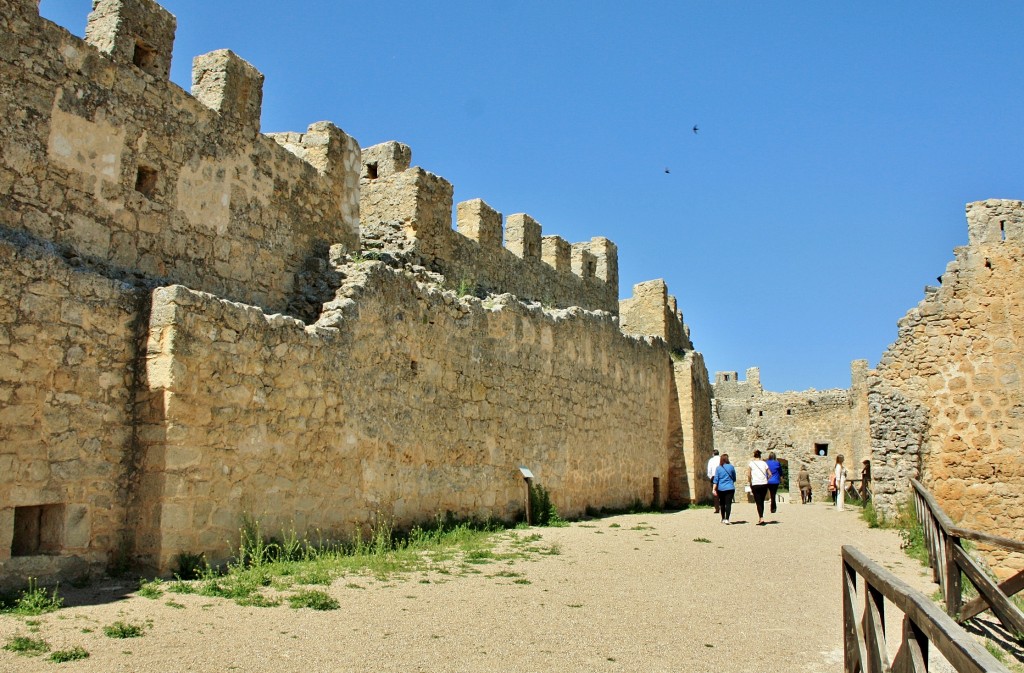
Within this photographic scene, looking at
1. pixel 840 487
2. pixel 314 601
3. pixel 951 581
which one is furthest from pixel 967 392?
pixel 314 601

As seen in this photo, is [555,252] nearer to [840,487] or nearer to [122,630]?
[840,487]

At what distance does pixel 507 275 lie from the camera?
1683 centimetres

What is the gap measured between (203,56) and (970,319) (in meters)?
11.3

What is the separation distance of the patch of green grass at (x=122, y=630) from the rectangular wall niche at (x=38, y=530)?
1.53m

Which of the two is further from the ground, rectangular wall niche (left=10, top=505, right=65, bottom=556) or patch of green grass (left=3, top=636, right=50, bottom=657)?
rectangular wall niche (left=10, top=505, right=65, bottom=556)

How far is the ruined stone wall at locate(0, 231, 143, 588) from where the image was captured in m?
6.36

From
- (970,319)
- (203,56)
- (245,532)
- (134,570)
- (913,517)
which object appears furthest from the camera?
(970,319)

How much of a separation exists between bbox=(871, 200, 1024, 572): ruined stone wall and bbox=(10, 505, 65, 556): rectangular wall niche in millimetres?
11284

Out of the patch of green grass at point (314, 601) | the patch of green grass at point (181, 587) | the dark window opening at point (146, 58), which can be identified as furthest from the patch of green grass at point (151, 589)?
the dark window opening at point (146, 58)

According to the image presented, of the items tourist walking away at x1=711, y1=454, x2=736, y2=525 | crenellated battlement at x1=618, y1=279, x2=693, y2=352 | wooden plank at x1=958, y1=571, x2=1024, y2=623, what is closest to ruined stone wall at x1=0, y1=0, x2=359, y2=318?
wooden plank at x1=958, y1=571, x2=1024, y2=623

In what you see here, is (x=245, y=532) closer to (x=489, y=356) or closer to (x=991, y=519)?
(x=489, y=356)

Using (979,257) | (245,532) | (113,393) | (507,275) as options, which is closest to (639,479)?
(507,275)

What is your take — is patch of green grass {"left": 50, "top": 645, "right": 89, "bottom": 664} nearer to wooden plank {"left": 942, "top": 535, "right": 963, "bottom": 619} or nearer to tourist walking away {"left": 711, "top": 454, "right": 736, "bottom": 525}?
wooden plank {"left": 942, "top": 535, "right": 963, "bottom": 619}

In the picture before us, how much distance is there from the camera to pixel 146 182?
8.38m
